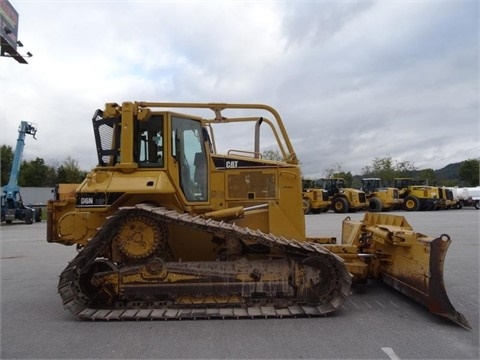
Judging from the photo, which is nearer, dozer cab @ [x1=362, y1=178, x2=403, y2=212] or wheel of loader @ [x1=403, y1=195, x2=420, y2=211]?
dozer cab @ [x1=362, y1=178, x2=403, y2=212]

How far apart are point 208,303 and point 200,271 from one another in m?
0.43

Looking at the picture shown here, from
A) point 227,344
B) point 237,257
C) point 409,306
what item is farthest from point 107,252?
point 409,306

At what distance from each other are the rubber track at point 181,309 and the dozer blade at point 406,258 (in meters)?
0.95

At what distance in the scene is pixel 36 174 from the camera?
68188mm

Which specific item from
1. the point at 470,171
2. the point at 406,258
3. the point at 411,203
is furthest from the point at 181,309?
the point at 470,171

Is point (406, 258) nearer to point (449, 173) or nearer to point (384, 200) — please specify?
point (384, 200)

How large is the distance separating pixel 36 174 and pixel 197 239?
6953 cm

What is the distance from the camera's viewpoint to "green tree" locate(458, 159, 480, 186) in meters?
83.8

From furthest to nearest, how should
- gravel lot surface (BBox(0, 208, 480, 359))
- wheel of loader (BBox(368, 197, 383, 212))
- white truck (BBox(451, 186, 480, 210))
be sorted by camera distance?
white truck (BBox(451, 186, 480, 210))
wheel of loader (BBox(368, 197, 383, 212))
gravel lot surface (BBox(0, 208, 480, 359))

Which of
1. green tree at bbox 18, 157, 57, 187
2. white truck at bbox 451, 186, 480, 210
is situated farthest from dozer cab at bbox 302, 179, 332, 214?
green tree at bbox 18, 157, 57, 187

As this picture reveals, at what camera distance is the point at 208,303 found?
18.5 ft

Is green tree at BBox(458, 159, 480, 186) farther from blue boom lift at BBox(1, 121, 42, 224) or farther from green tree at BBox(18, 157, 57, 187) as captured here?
blue boom lift at BBox(1, 121, 42, 224)

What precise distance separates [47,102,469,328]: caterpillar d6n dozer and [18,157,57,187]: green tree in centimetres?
6770

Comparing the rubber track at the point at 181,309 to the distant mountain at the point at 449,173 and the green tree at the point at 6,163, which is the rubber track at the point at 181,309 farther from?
the distant mountain at the point at 449,173
